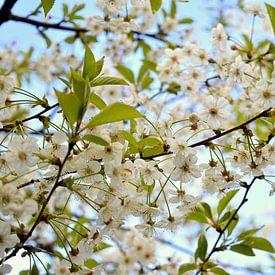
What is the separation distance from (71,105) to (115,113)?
0.12m

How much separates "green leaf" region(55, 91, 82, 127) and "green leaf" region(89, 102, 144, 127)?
0.17 feet

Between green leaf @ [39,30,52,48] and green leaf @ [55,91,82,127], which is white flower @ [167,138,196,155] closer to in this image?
green leaf @ [55,91,82,127]

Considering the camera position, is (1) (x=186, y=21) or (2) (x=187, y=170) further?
(1) (x=186, y=21)

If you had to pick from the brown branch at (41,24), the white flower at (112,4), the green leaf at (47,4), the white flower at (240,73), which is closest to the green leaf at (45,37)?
the brown branch at (41,24)

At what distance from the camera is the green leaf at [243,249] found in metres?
2.28

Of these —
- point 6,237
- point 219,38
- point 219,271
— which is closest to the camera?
point 6,237

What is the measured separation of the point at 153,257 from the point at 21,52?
2654mm

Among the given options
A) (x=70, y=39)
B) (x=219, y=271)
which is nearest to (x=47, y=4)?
(x=219, y=271)

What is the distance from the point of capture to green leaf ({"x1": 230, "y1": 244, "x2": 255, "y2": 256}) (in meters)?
2.28

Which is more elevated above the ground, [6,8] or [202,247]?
[6,8]

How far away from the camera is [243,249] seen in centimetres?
231

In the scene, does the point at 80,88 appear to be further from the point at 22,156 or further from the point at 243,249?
the point at 243,249

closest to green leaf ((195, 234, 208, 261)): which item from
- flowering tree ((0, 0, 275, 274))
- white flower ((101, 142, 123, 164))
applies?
flowering tree ((0, 0, 275, 274))

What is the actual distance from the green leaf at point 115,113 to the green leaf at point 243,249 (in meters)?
1.23
